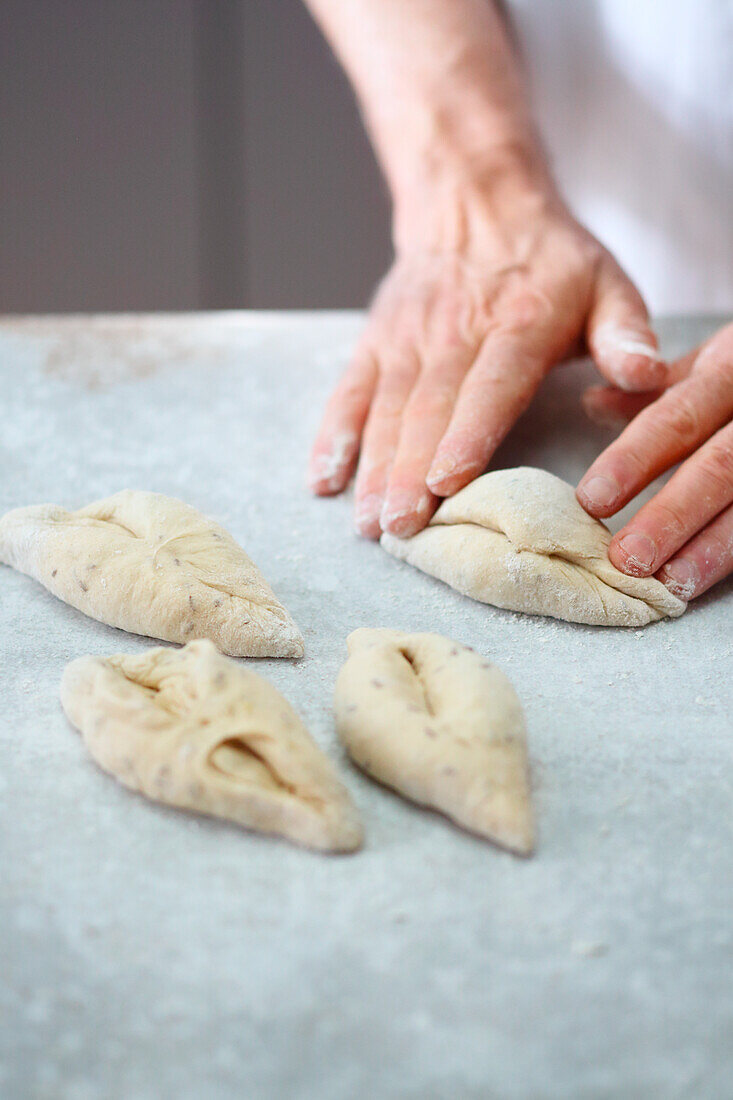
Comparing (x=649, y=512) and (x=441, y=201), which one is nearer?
(x=649, y=512)

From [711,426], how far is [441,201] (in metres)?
1.02

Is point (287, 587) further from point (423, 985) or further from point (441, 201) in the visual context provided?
point (441, 201)

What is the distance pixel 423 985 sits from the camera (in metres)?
0.87

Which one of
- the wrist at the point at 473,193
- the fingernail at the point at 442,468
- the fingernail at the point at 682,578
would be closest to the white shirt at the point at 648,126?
the wrist at the point at 473,193

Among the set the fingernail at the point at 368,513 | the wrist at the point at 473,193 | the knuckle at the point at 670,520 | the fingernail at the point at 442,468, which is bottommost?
the fingernail at the point at 368,513

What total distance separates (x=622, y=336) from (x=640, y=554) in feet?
2.06

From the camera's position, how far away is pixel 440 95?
2482 mm

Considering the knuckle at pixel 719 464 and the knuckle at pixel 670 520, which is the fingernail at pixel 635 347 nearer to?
the knuckle at pixel 719 464

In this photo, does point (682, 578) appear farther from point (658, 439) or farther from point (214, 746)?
point (214, 746)

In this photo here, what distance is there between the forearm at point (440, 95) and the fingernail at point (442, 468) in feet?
3.21

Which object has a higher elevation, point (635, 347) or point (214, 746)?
point (635, 347)

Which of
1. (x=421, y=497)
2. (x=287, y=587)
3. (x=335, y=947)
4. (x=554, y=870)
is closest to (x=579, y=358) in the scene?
(x=421, y=497)

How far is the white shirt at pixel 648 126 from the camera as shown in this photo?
2.70 m

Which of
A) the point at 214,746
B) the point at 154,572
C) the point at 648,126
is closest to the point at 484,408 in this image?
the point at 154,572
